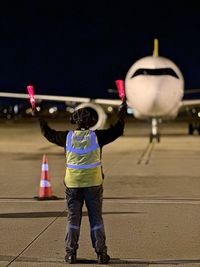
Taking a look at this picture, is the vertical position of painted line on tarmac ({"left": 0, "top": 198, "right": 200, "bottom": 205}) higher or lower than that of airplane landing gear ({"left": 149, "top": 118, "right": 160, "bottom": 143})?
higher

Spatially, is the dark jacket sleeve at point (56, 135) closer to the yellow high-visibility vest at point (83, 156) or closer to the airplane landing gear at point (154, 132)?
the yellow high-visibility vest at point (83, 156)

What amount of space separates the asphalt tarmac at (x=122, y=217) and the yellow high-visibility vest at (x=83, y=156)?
82 cm

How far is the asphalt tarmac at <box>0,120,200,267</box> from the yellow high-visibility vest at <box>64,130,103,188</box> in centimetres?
82

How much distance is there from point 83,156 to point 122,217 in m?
2.31

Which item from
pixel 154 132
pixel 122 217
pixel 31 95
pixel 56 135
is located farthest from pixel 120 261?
pixel 154 132

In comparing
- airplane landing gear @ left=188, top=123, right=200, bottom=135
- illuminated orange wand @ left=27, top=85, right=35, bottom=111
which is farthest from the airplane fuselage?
illuminated orange wand @ left=27, top=85, right=35, bottom=111

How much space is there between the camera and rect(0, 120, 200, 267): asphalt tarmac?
5641 millimetres

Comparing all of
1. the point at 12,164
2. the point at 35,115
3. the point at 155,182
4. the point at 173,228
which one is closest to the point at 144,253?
the point at 173,228

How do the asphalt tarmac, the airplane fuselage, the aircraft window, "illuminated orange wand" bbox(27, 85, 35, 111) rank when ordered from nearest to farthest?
the asphalt tarmac < "illuminated orange wand" bbox(27, 85, 35, 111) < the airplane fuselage < the aircraft window

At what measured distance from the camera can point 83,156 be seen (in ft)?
18.2

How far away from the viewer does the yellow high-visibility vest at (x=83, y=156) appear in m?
5.54

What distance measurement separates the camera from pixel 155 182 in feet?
36.2

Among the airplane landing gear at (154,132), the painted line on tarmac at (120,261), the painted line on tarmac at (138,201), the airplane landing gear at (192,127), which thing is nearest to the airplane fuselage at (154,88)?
the airplane landing gear at (154,132)

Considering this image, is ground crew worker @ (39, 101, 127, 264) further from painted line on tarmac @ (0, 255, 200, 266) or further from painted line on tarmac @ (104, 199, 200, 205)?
painted line on tarmac @ (104, 199, 200, 205)
